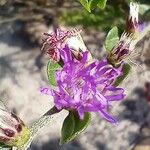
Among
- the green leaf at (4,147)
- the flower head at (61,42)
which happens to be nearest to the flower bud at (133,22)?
the flower head at (61,42)

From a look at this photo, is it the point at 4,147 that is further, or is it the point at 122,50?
the point at 122,50

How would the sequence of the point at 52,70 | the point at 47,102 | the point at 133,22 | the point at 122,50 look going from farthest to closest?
the point at 47,102 → the point at 133,22 → the point at 122,50 → the point at 52,70

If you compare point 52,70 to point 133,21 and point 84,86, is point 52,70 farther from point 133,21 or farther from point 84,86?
point 133,21

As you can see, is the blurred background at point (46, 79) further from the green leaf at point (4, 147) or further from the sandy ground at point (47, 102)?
the green leaf at point (4, 147)

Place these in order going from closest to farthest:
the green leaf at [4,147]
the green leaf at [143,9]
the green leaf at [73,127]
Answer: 1. the green leaf at [73,127]
2. the green leaf at [4,147]
3. the green leaf at [143,9]

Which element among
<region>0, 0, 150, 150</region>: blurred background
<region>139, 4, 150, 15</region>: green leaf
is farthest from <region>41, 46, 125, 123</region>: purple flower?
<region>0, 0, 150, 150</region>: blurred background

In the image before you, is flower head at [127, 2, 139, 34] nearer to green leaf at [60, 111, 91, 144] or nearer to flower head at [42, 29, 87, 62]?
flower head at [42, 29, 87, 62]

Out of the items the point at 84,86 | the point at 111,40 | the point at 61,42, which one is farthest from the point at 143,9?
the point at 84,86
